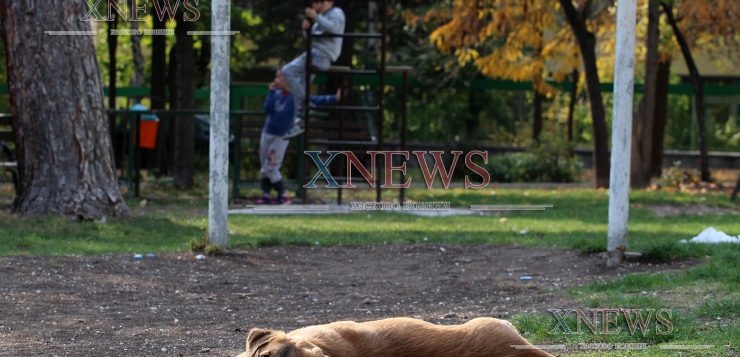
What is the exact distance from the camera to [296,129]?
56.0 feet

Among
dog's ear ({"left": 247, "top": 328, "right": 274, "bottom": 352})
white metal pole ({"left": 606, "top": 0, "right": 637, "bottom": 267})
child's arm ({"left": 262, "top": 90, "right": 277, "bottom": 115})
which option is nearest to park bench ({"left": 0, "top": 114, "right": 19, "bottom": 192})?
child's arm ({"left": 262, "top": 90, "right": 277, "bottom": 115})

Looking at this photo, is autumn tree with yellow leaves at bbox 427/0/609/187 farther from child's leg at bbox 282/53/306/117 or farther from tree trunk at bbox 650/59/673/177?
child's leg at bbox 282/53/306/117

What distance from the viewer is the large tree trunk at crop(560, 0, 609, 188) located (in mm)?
20859

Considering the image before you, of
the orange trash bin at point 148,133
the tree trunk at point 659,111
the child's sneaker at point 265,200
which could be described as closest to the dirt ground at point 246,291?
the child's sneaker at point 265,200

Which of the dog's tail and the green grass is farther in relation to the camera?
the green grass

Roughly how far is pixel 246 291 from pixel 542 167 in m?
15.8

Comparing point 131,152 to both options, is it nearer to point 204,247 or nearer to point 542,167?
point 204,247

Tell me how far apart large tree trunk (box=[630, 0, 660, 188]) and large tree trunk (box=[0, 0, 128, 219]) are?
1108cm

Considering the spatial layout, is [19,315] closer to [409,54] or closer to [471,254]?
[471,254]

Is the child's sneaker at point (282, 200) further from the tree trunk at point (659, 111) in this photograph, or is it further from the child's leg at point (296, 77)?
the tree trunk at point (659, 111)

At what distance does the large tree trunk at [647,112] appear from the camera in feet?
69.4

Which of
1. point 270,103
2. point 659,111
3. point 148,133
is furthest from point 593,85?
point 148,133

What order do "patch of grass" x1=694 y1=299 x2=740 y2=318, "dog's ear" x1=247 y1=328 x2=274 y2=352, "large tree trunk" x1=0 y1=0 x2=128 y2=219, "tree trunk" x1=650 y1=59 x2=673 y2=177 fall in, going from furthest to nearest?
"tree trunk" x1=650 y1=59 x2=673 y2=177
"large tree trunk" x1=0 y1=0 x2=128 y2=219
"patch of grass" x1=694 y1=299 x2=740 y2=318
"dog's ear" x1=247 y1=328 x2=274 y2=352

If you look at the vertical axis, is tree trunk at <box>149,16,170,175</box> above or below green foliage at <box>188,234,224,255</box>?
above
